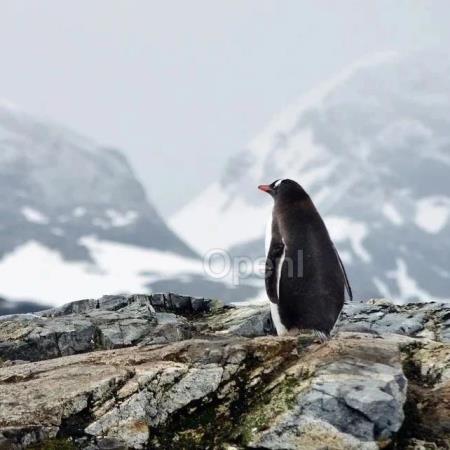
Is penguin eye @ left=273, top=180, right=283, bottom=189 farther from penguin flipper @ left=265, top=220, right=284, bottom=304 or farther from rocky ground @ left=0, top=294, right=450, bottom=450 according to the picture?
rocky ground @ left=0, top=294, right=450, bottom=450

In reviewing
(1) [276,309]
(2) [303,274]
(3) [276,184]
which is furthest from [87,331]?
(3) [276,184]

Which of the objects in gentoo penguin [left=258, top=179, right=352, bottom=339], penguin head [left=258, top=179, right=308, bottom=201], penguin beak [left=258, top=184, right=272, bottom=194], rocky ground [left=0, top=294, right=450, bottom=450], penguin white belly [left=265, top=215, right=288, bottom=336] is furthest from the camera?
penguin beak [left=258, top=184, right=272, bottom=194]

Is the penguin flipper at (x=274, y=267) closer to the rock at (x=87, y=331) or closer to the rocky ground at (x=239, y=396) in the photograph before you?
the rock at (x=87, y=331)

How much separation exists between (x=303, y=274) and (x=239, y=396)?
4.03 m

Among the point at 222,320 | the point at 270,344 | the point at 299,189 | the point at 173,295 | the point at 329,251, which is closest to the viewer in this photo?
the point at 270,344

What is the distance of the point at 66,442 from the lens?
8.98 meters

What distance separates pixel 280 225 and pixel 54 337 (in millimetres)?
4445

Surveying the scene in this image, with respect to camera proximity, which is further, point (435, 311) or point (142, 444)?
point (435, 311)

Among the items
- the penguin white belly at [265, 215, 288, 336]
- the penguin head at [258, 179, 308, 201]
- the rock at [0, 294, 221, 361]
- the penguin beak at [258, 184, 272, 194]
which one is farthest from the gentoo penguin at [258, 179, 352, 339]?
the rock at [0, 294, 221, 361]

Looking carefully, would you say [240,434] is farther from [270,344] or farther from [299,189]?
[299,189]

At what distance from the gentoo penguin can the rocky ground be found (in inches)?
73.5

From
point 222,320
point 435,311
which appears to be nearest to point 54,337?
point 222,320

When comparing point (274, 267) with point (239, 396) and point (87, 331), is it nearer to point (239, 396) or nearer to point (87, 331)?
point (87, 331)

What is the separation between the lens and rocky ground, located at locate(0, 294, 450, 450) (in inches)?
344
